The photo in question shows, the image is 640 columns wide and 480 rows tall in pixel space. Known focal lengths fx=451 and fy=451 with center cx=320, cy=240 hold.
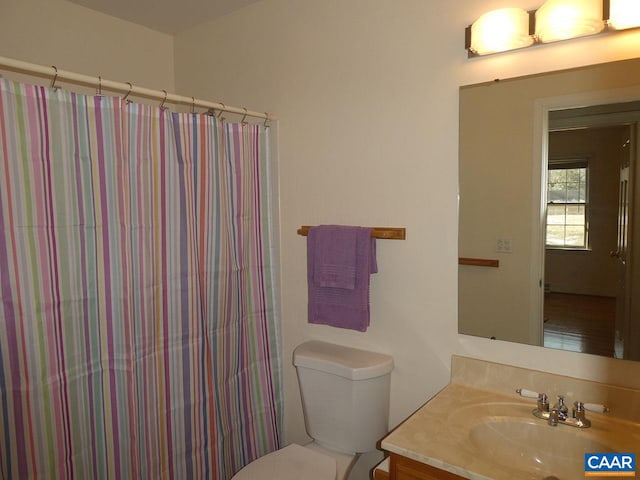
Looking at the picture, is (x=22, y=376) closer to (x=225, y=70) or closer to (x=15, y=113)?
(x=15, y=113)

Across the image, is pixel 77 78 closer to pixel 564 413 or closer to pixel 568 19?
pixel 568 19

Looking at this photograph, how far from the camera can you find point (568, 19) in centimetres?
139

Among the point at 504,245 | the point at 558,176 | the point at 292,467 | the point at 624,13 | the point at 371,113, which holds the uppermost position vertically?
the point at 624,13

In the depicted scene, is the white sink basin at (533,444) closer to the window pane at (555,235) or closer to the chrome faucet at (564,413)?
the chrome faucet at (564,413)

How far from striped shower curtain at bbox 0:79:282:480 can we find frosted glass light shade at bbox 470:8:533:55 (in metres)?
1.06

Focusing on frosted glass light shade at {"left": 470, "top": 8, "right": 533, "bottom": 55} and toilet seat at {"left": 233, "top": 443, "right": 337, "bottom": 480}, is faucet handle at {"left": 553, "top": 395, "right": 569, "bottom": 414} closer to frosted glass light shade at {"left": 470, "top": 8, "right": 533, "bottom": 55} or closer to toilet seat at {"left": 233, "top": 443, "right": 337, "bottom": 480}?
toilet seat at {"left": 233, "top": 443, "right": 337, "bottom": 480}

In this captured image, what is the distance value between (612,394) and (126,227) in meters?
1.75

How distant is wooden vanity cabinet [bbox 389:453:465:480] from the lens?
1.25 metres

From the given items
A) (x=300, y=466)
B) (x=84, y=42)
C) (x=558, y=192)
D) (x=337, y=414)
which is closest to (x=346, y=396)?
(x=337, y=414)

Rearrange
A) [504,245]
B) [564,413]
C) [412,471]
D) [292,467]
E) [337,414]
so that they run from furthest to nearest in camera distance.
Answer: [337,414] → [292,467] → [504,245] → [564,413] → [412,471]

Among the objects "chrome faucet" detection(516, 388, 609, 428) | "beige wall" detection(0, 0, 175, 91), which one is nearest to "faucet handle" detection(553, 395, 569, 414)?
"chrome faucet" detection(516, 388, 609, 428)

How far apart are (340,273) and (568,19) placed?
1195 mm

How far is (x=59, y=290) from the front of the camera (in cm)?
153

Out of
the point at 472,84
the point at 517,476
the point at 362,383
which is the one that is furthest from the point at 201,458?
the point at 472,84
